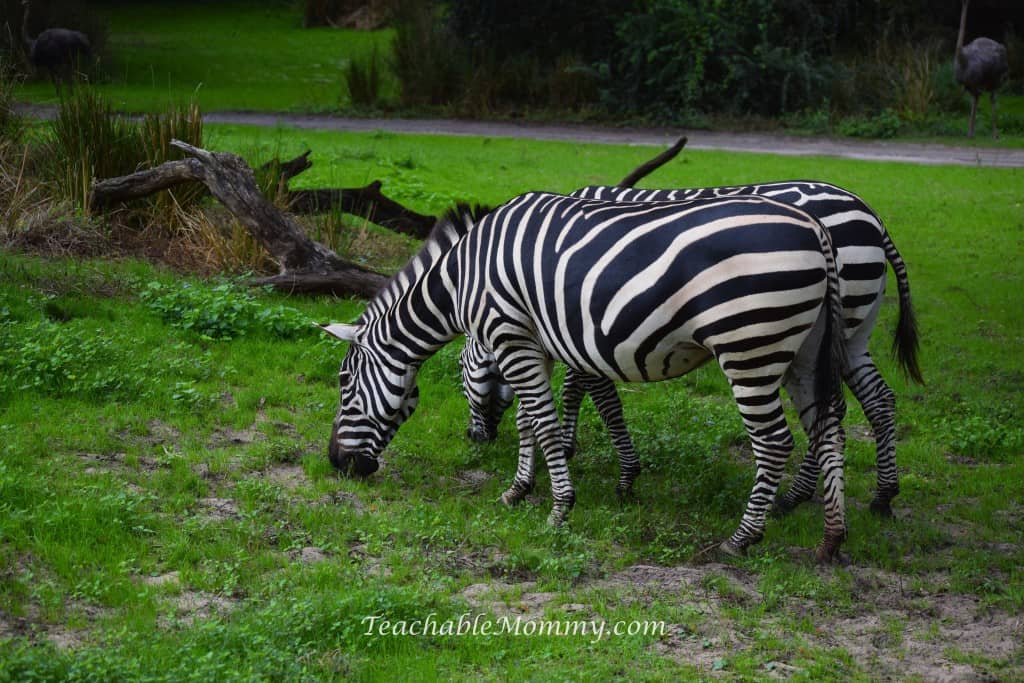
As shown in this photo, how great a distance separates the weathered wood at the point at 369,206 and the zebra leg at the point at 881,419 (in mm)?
6177

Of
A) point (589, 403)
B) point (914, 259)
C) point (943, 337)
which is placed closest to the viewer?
point (589, 403)

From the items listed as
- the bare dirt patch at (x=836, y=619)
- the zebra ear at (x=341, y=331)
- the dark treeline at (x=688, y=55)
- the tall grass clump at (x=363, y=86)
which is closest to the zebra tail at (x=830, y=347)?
the bare dirt patch at (x=836, y=619)

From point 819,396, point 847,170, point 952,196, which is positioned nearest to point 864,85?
point 847,170

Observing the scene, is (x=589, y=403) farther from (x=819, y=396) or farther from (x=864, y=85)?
(x=864, y=85)

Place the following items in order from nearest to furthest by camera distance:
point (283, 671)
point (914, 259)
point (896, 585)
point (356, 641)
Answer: point (283, 671)
point (356, 641)
point (896, 585)
point (914, 259)

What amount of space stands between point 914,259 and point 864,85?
44.7 ft

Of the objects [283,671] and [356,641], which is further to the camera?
[356,641]

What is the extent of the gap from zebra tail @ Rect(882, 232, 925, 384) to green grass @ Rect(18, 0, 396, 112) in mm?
16464

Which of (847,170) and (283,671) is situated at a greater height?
(847,170)

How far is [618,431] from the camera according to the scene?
7227mm

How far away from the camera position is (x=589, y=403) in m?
9.05

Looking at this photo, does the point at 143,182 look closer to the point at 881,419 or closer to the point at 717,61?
the point at 881,419

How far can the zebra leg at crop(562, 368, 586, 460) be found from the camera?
24.8ft

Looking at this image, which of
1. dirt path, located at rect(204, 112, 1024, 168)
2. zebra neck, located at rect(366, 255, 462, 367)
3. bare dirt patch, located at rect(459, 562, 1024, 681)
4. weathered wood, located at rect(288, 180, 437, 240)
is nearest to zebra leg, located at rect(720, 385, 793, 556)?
bare dirt patch, located at rect(459, 562, 1024, 681)
